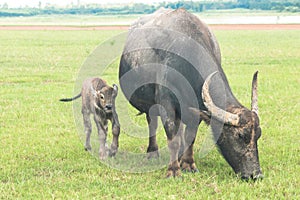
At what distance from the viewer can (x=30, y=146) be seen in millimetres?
8336

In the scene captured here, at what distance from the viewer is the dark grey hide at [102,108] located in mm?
7496

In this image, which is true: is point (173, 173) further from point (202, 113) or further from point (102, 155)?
point (102, 155)

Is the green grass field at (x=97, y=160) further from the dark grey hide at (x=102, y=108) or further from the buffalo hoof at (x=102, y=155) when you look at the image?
the dark grey hide at (x=102, y=108)

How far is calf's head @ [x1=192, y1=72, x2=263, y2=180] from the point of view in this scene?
6090 mm

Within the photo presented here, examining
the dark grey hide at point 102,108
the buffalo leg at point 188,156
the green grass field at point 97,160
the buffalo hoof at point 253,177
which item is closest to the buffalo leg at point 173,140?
the green grass field at point 97,160

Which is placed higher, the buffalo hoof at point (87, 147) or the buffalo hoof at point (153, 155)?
the buffalo hoof at point (153, 155)

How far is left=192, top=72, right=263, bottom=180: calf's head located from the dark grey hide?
167cm

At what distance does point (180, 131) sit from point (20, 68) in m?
13.2

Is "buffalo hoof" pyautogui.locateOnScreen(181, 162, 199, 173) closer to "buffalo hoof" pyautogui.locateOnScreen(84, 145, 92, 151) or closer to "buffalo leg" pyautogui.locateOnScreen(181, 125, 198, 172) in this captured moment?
"buffalo leg" pyautogui.locateOnScreen(181, 125, 198, 172)

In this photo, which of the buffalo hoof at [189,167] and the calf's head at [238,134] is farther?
the buffalo hoof at [189,167]

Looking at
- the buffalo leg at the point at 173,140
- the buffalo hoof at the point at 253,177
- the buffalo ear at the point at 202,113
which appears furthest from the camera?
the buffalo leg at the point at 173,140

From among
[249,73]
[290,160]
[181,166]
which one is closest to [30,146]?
[181,166]

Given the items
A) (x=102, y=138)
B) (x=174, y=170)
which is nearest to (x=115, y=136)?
(x=102, y=138)

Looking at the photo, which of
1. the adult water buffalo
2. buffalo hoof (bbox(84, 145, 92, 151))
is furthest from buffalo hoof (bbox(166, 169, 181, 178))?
buffalo hoof (bbox(84, 145, 92, 151))
